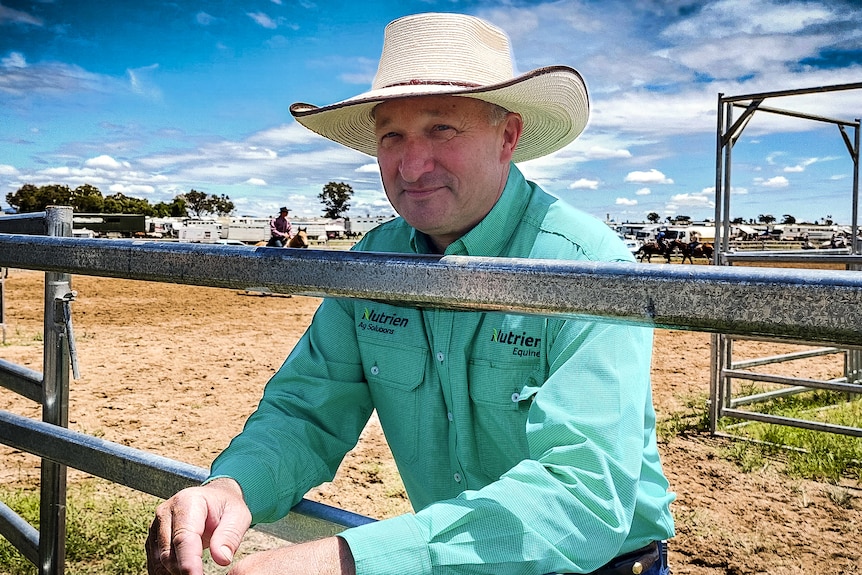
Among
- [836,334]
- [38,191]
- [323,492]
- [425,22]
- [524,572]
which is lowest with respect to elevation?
[323,492]

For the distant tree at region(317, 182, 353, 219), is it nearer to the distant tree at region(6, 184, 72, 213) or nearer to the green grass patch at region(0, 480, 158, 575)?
the distant tree at region(6, 184, 72, 213)

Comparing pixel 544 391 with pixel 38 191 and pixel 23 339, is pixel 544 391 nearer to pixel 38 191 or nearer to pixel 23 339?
pixel 23 339

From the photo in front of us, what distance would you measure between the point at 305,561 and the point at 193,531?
0.25m

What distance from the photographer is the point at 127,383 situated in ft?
22.8

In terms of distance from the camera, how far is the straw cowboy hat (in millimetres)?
1679

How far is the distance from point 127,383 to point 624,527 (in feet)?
21.5

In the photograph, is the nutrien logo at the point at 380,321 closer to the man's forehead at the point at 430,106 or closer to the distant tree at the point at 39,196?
the man's forehead at the point at 430,106

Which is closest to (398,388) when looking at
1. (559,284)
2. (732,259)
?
(559,284)

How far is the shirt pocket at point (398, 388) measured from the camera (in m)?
1.67

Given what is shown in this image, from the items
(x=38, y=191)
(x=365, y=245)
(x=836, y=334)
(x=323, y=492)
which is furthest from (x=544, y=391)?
(x=38, y=191)

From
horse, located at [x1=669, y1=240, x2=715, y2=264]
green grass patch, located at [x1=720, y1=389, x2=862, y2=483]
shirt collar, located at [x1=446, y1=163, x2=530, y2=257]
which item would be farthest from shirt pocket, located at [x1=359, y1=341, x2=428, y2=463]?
horse, located at [x1=669, y1=240, x2=715, y2=264]

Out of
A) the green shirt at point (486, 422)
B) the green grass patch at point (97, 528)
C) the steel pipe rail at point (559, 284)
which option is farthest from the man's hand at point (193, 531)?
the green grass patch at point (97, 528)

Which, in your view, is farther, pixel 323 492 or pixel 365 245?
pixel 323 492

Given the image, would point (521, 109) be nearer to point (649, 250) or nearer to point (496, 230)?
point (496, 230)
